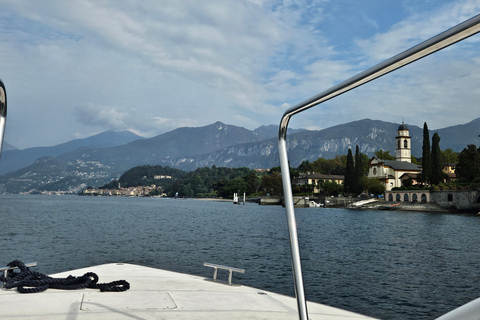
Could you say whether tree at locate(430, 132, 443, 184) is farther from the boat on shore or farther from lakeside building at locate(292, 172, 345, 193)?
the boat on shore

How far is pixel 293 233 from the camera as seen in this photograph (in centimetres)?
196

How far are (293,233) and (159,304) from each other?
272 centimetres

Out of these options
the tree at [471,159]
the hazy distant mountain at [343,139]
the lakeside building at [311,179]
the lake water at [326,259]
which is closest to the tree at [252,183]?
the lake water at [326,259]

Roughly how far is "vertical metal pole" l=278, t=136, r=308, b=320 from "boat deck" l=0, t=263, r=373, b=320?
200 cm

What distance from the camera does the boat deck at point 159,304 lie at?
3707 millimetres

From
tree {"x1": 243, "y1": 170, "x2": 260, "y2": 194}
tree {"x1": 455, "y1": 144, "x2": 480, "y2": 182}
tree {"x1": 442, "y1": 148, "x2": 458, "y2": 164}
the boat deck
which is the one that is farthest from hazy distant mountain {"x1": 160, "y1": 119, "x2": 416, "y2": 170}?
tree {"x1": 243, "y1": 170, "x2": 260, "y2": 194}

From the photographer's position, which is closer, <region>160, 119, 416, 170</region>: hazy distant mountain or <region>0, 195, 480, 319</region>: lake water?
<region>160, 119, 416, 170</region>: hazy distant mountain

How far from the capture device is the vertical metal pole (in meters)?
1.87

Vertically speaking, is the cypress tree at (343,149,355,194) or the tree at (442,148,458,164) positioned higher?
the cypress tree at (343,149,355,194)

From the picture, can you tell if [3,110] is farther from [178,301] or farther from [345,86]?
[178,301]

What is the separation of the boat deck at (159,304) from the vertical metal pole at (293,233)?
2.00 m

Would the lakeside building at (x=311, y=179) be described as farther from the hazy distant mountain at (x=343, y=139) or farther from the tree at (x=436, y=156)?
the tree at (x=436, y=156)

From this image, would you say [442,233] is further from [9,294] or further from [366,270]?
[9,294]

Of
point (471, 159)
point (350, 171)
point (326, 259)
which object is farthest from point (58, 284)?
point (326, 259)
